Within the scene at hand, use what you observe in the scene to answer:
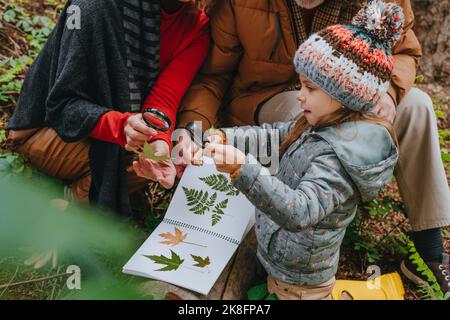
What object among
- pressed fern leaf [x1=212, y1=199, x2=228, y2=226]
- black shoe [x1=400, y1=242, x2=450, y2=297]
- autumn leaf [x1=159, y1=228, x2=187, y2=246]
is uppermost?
pressed fern leaf [x1=212, y1=199, x2=228, y2=226]

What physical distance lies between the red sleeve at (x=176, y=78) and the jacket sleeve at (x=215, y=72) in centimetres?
5

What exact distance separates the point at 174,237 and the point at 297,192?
774 millimetres

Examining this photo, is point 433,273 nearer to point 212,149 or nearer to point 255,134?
point 255,134

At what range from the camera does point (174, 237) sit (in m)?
2.10

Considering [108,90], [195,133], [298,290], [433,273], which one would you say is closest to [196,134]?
[195,133]

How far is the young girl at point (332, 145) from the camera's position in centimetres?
152

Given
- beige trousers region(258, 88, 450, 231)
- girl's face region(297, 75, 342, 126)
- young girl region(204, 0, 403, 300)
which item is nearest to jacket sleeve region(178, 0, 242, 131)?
beige trousers region(258, 88, 450, 231)

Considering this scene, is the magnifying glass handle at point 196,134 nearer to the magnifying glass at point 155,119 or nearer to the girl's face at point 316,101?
the magnifying glass at point 155,119

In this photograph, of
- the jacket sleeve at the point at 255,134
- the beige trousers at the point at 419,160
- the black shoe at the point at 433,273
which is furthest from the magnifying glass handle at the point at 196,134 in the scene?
the black shoe at the point at 433,273

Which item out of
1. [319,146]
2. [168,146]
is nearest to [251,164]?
[319,146]

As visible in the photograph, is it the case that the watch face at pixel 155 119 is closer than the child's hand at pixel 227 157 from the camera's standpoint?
No

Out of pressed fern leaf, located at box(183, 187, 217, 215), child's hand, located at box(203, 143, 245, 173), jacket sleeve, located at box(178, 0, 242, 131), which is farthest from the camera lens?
jacket sleeve, located at box(178, 0, 242, 131)

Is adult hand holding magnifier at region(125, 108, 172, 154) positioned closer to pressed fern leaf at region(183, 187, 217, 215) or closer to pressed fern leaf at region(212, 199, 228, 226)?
pressed fern leaf at region(183, 187, 217, 215)

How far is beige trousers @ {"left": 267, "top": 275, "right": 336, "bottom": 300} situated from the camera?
196 centimetres
